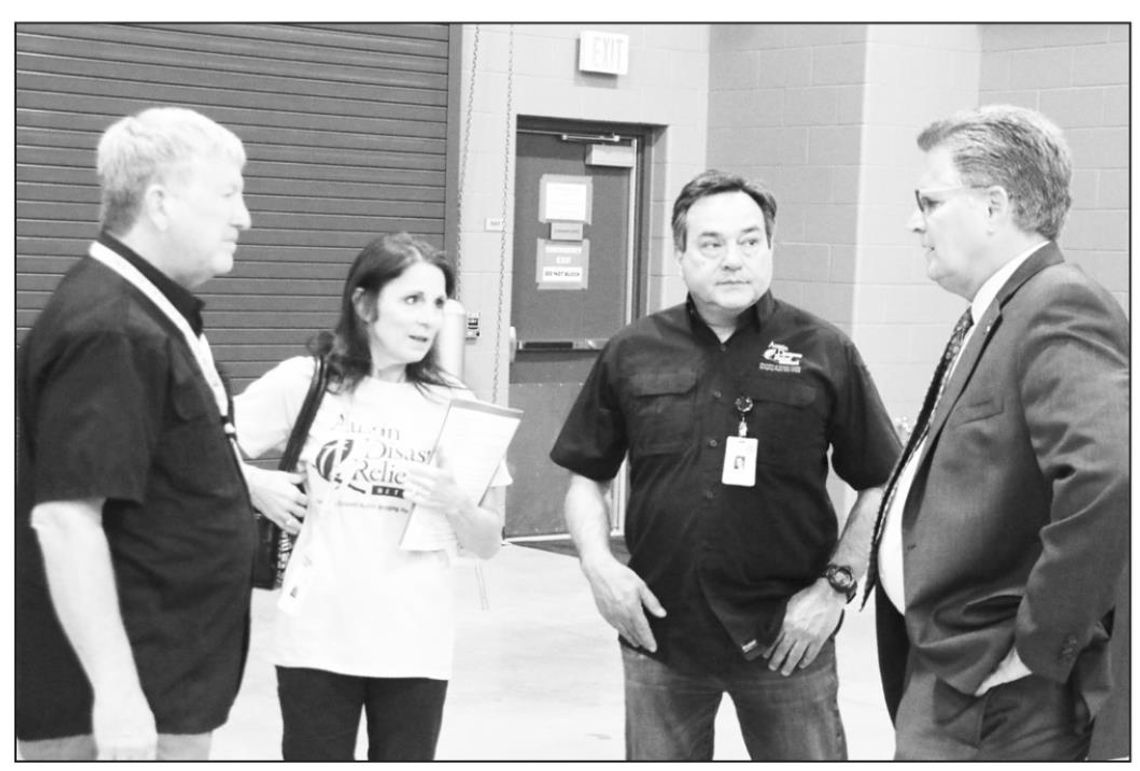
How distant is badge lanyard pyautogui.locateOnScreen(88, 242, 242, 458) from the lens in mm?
2293

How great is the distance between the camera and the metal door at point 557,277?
8359 mm

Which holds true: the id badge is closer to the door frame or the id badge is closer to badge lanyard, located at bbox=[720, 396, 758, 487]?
badge lanyard, located at bbox=[720, 396, 758, 487]

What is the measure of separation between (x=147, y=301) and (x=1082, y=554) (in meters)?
1.49

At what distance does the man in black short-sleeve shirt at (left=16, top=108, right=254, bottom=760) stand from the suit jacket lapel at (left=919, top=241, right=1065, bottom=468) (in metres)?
1.18

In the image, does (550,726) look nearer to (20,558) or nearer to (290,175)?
(20,558)

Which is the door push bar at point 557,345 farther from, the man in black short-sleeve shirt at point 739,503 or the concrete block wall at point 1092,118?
the man in black short-sleeve shirt at point 739,503

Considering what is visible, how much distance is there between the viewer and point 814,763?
304 cm

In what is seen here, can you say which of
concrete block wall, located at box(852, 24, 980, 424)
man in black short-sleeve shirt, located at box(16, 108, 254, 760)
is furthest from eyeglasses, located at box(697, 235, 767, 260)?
concrete block wall, located at box(852, 24, 980, 424)

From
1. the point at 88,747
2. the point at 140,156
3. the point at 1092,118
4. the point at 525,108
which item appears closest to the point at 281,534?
the point at 88,747

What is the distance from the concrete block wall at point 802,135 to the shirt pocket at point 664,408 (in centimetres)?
500

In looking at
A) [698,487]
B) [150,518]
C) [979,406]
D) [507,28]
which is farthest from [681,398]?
[507,28]

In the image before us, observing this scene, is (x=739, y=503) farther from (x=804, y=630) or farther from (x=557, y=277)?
(x=557, y=277)

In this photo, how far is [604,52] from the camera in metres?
8.27

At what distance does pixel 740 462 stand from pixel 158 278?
49.5 inches
